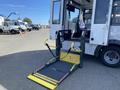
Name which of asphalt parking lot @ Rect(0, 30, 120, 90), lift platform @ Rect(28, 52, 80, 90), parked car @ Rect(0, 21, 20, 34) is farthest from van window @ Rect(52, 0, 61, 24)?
parked car @ Rect(0, 21, 20, 34)

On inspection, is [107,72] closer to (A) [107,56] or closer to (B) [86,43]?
(A) [107,56]

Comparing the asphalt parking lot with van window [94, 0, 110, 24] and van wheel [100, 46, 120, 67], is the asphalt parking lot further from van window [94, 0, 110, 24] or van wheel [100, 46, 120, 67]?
van window [94, 0, 110, 24]

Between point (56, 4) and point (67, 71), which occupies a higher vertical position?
point (56, 4)

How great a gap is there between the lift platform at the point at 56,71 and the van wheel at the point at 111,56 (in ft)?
3.51

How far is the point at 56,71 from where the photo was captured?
17.1ft

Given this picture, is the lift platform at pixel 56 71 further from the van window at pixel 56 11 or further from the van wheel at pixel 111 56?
the van window at pixel 56 11

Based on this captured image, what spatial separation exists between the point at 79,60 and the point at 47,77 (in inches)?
66.4

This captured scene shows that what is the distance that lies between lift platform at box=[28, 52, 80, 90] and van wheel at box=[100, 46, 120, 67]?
107 centimetres

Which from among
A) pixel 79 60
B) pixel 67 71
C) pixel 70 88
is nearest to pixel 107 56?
pixel 79 60

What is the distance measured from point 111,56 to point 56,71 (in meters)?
2.34

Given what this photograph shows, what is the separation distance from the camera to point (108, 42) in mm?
5742

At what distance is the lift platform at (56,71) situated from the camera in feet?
14.5

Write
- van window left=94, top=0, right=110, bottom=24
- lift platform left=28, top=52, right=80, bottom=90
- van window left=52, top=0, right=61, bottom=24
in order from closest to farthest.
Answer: lift platform left=28, top=52, right=80, bottom=90 < van window left=94, top=0, right=110, bottom=24 < van window left=52, top=0, right=61, bottom=24

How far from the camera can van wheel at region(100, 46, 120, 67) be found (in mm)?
5830
